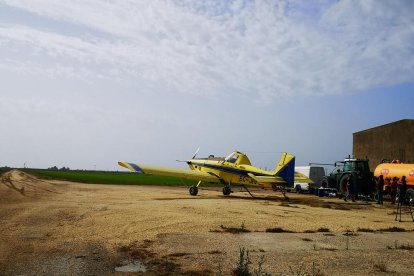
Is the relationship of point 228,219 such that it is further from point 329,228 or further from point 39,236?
point 39,236

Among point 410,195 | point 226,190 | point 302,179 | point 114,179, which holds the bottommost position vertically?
point 226,190

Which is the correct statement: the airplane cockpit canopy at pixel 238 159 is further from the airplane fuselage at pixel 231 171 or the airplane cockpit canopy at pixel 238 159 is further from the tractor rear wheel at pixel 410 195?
the tractor rear wheel at pixel 410 195

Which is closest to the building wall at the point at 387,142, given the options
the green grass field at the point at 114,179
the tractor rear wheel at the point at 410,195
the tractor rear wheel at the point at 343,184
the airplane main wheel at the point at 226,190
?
the tractor rear wheel at the point at 343,184

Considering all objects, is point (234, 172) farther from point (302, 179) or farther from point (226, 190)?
point (302, 179)

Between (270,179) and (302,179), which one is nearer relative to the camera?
(270,179)

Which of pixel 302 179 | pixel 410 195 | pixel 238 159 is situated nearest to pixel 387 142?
pixel 302 179

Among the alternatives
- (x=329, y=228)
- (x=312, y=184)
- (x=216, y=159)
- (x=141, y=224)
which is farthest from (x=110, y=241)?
(x=312, y=184)

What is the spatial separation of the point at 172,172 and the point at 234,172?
13.6 feet

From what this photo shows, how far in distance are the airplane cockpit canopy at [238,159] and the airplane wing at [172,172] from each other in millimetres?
1595

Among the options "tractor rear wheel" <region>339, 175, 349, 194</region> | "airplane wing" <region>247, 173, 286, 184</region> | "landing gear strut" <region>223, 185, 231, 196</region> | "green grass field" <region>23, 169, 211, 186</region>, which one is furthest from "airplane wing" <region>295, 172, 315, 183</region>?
"airplane wing" <region>247, 173, 286, 184</region>

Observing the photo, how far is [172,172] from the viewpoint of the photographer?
89.6 ft

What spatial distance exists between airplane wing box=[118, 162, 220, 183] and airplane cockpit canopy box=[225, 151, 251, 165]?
5.23 feet

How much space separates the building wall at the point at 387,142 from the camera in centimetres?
3862

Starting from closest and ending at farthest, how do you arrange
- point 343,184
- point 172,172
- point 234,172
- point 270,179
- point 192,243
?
point 192,243
point 270,179
point 172,172
point 234,172
point 343,184
